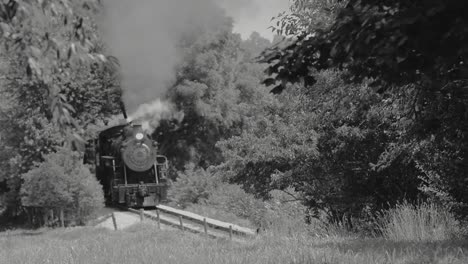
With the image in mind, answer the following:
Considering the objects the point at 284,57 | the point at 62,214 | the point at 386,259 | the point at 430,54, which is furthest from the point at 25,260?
the point at 62,214

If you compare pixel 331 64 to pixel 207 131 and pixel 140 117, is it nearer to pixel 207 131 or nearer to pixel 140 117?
pixel 140 117

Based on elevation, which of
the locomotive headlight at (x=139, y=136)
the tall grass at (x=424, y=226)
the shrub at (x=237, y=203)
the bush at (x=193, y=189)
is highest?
the locomotive headlight at (x=139, y=136)

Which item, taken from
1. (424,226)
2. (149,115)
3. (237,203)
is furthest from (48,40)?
(149,115)

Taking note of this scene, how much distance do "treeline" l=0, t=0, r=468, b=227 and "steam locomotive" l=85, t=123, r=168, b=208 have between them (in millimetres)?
2388

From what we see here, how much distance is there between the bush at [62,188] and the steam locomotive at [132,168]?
5.32 ft

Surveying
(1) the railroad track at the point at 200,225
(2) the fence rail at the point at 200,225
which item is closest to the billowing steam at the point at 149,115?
(1) the railroad track at the point at 200,225

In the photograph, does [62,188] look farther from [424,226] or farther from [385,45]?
[385,45]

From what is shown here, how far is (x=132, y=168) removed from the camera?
25328mm

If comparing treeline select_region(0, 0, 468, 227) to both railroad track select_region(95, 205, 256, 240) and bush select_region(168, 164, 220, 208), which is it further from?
railroad track select_region(95, 205, 256, 240)

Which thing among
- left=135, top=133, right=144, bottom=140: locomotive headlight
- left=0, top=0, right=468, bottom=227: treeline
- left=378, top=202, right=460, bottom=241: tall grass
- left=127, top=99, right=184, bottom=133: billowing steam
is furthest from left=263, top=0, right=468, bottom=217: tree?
left=127, top=99, right=184, bottom=133: billowing steam

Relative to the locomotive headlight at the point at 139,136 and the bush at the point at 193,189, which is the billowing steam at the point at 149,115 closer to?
the locomotive headlight at the point at 139,136

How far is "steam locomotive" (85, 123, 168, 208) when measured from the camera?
82.7 feet

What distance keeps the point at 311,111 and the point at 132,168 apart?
11.2m

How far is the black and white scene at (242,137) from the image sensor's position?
468 cm
